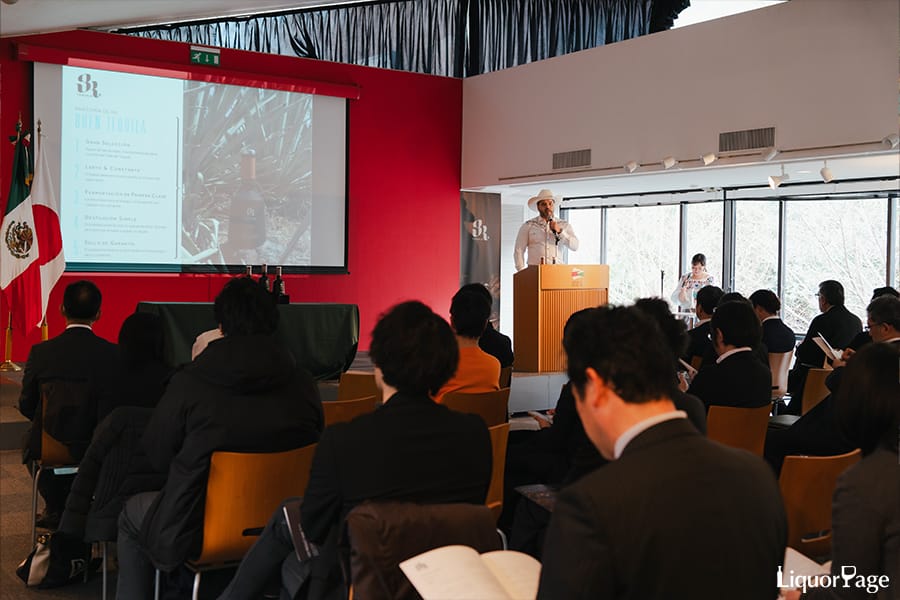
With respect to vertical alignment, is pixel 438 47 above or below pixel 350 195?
above

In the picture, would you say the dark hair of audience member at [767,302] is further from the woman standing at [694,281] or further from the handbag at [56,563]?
the handbag at [56,563]

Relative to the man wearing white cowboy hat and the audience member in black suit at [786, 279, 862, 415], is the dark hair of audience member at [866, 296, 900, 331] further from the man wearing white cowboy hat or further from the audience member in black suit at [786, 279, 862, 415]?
the man wearing white cowboy hat

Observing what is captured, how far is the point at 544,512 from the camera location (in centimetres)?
→ 289

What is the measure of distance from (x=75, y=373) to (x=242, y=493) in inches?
57.3

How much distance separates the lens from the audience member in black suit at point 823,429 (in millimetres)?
3699

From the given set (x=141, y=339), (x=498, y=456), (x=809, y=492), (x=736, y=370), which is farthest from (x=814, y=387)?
(x=141, y=339)

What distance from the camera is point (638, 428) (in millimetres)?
1388

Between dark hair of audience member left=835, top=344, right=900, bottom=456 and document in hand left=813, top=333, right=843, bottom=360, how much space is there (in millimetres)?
3631

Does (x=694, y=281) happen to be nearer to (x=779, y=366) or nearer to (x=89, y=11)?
(x=779, y=366)

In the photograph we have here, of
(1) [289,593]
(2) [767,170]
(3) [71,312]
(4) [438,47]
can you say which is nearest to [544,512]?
(1) [289,593]

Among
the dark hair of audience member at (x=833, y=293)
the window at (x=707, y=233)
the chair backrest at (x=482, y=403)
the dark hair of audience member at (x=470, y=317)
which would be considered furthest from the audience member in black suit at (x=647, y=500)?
the window at (x=707, y=233)

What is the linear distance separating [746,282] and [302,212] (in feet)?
A: 18.6

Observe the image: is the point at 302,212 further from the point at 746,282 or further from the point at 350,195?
the point at 746,282

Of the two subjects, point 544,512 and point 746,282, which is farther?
point 746,282
